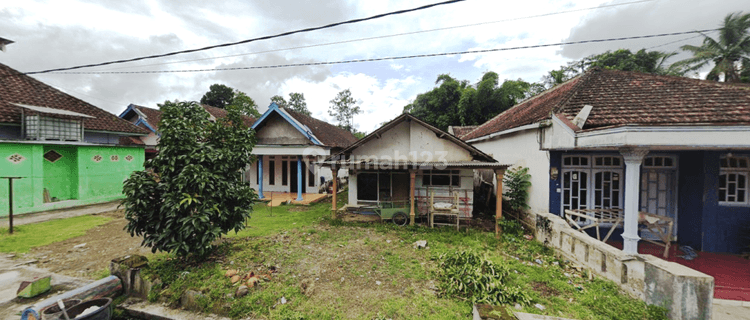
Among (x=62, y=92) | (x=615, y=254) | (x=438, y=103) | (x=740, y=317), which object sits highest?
(x=438, y=103)

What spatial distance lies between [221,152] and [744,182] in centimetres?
1266

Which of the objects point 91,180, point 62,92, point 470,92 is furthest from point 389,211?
point 470,92

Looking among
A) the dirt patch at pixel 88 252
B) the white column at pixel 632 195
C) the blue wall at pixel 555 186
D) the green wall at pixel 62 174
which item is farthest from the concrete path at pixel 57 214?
the white column at pixel 632 195

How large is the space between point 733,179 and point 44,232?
780 inches

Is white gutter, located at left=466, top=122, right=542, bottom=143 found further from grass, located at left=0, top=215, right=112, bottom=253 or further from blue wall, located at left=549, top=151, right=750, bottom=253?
grass, located at left=0, top=215, right=112, bottom=253

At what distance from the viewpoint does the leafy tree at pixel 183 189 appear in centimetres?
496

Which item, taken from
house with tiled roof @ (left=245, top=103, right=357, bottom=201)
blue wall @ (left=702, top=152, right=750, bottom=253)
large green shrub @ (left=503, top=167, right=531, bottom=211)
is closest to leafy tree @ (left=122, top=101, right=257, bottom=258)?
house with tiled roof @ (left=245, top=103, right=357, bottom=201)

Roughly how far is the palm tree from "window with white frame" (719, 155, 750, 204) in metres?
23.1

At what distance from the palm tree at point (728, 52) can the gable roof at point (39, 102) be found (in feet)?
133

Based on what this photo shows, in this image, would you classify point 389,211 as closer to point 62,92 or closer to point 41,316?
point 41,316

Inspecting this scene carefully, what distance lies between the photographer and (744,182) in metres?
6.35

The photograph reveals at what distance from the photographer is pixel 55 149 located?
11125 millimetres

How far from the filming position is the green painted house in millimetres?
9883

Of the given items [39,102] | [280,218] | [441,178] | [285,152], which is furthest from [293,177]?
[39,102]
